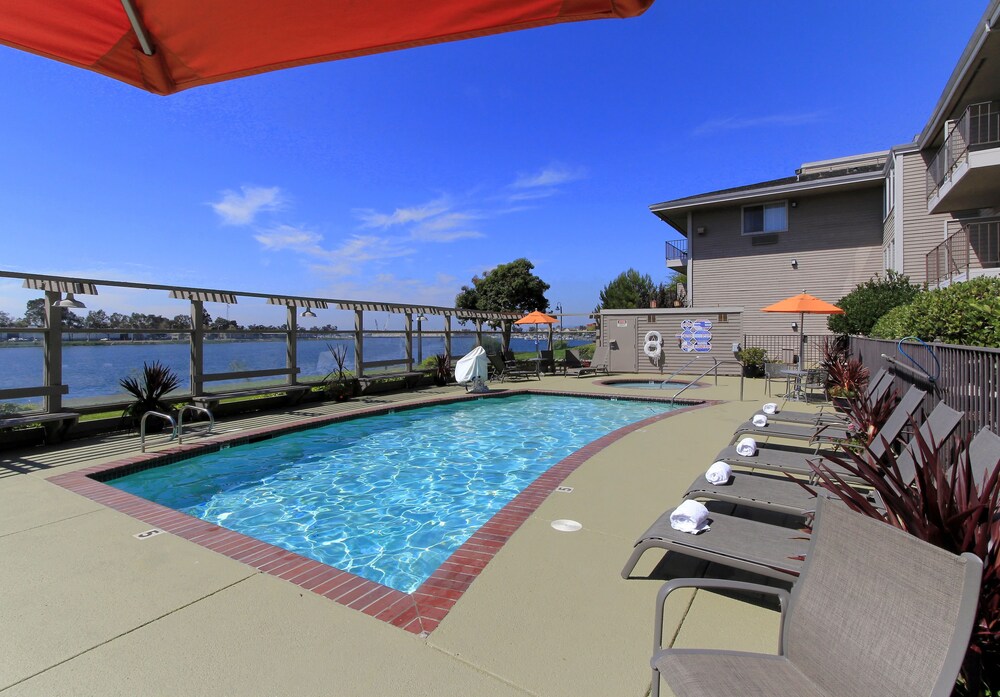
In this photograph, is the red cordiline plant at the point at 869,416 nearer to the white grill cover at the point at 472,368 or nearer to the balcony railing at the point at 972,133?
the white grill cover at the point at 472,368

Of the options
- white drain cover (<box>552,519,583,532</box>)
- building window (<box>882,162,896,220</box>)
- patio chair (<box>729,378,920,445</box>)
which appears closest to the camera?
white drain cover (<box>552,519,583,532</box>)

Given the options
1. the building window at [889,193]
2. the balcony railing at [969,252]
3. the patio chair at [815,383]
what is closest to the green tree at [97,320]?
the patio chair at [815,383]

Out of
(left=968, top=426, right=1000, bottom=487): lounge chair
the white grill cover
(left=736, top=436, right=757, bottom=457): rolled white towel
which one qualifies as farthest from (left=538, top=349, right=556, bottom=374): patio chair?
(left=968, top=426, right=1000, bottom=487): lounge chair

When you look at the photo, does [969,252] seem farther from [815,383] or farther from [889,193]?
[815,383]

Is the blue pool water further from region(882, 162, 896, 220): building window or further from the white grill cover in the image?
region(882, 162, 896, 220): building window

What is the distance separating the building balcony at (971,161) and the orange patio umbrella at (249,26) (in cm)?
1499

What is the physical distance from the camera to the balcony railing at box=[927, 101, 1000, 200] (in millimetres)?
12172

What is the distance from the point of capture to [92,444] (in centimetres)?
729

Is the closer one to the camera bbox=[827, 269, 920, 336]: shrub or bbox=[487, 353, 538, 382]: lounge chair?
bbox=[827, 269, 920, 336]: shrub

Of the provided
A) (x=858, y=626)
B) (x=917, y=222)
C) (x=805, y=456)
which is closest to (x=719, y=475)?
(x=805, y=456)

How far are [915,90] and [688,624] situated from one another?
18.9m

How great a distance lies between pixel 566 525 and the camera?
4.11 metres

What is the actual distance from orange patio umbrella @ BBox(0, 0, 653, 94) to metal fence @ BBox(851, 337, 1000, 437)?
13.9 ft

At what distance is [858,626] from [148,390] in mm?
10048
